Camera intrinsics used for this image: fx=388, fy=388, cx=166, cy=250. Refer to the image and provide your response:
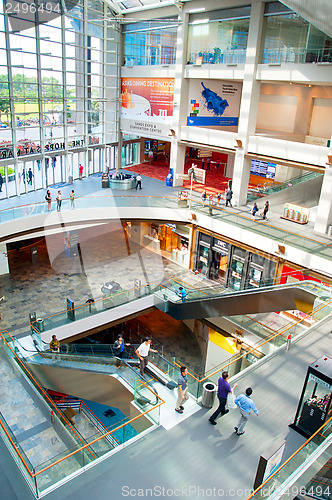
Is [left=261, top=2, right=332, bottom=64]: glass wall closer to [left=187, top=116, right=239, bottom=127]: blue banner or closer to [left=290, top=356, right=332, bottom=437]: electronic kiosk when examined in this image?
[left=187, top=116, right=239, bottom=127]: blue banner

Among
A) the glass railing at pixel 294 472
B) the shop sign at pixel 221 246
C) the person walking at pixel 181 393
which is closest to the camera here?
the glass railing at pixel 294 472

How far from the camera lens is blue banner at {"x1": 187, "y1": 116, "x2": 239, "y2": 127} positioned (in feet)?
80.2

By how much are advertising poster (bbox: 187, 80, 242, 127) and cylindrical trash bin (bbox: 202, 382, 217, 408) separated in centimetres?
1986

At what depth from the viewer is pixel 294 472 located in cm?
550

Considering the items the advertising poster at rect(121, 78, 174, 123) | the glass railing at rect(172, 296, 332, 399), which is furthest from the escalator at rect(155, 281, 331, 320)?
the advertising poster at rect(121, 78, 174, 123)

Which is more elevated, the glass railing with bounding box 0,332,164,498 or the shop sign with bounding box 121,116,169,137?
the shop sign with bounding box 121,116,169,137

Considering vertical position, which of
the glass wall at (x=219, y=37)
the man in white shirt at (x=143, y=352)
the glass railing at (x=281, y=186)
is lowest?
the man in white shirt at (x=143, y=352)

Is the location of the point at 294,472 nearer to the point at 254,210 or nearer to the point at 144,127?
the point at 254,210

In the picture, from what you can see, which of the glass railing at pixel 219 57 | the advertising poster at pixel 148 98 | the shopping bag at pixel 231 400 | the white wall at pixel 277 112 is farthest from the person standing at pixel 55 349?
the white wall at pixel 277 112

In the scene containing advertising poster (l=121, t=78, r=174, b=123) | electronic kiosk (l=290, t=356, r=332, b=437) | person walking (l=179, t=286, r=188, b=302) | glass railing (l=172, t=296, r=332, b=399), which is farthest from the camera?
advertising poster (l=121, t=78, r=174, b=123)

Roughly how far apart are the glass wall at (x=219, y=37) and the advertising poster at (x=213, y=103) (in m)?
1.79

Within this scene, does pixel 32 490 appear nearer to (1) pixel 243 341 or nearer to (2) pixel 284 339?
(2) pixel 284 339

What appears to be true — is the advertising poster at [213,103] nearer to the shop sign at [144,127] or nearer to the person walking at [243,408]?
the shop sign at [144,127]

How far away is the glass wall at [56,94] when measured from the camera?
20.9 metres
